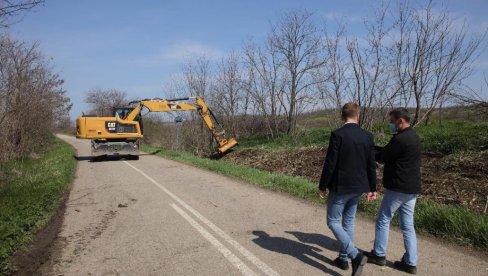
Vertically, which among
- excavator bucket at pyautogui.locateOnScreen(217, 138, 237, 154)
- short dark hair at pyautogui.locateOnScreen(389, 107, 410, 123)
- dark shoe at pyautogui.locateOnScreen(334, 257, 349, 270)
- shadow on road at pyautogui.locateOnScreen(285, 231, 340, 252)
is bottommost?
shadow on road at pyautogui.locateOnScreen(285, 231, 340, 252)

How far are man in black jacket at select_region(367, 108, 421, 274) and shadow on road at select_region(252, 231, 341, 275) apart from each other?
2.25 feet

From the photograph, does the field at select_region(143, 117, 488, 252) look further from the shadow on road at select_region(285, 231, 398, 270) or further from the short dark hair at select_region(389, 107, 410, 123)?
the short dark hair at select_region(389, 107, 410, 123)

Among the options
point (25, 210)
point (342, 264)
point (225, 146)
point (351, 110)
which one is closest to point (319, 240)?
point (342, 264)

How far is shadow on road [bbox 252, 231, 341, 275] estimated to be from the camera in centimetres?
547

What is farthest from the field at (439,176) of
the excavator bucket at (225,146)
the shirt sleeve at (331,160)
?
the shirt sleeve at (331,160)

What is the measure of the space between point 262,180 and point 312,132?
38.8 feet

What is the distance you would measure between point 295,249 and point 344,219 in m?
1.05

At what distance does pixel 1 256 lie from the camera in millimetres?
5613

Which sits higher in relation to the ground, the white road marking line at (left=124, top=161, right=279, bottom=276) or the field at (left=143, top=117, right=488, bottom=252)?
the field at (left=143, top=117, right=488, bottom=252)

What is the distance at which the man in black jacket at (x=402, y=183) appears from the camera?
512cm

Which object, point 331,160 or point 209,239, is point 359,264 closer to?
point 331,160

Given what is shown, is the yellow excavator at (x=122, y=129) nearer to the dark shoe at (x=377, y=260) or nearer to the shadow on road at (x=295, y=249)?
the shadow on road at (x=295, y=249)

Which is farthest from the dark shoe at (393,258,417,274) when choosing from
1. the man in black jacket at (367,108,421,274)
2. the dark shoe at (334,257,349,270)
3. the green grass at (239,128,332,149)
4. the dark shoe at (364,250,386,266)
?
the green grass at (239,128,332,149)

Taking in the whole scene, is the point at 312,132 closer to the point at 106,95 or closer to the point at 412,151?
the point at 412,151
